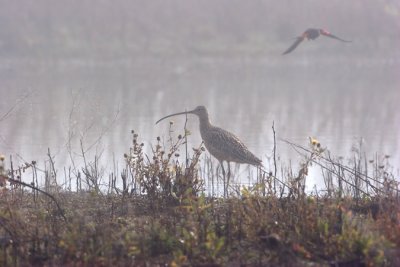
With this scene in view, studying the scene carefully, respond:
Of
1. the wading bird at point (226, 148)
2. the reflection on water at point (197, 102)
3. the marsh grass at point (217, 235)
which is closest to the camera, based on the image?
the marsh grass at point (217, 235)

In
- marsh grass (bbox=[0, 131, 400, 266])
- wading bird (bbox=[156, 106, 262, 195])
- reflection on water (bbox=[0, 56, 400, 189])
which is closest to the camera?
marsh grass (bbox=[0, 131, 400, 266])

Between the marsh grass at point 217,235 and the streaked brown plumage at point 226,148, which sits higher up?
the streaked brown plumage at point 226,148

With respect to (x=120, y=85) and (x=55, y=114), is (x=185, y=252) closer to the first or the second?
(x=55, y=114)

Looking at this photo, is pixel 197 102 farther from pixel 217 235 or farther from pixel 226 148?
pixel 217 235

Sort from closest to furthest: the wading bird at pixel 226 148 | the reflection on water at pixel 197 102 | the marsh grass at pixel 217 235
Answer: the marsh grass at pixel 217 235
the wading bird at pixel 226 148
the reflection on water at pixel 197 102

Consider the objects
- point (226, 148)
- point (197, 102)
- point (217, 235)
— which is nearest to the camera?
point (217, 235)

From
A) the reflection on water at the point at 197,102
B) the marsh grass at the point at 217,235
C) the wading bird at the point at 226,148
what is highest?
the reflection on water at the point at 197,102

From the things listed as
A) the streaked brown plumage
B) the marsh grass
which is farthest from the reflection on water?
the marsh grass

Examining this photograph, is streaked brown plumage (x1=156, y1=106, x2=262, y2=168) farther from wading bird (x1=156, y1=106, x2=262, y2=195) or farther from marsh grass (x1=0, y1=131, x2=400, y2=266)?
marsh grass (x1=0, y1=131, x2=400, y2=266)

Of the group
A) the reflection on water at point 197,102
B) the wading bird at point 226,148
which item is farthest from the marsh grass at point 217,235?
the wading bird at point 226,148

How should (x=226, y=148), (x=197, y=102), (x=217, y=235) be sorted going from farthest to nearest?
(x=197, y=102), (x=226, y=148), (x=217, y=235)

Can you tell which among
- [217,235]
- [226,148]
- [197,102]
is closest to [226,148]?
[226,148]

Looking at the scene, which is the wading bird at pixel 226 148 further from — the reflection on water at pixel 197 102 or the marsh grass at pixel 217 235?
the marsh grass at pixel 217 235

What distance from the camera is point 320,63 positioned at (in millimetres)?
24344
